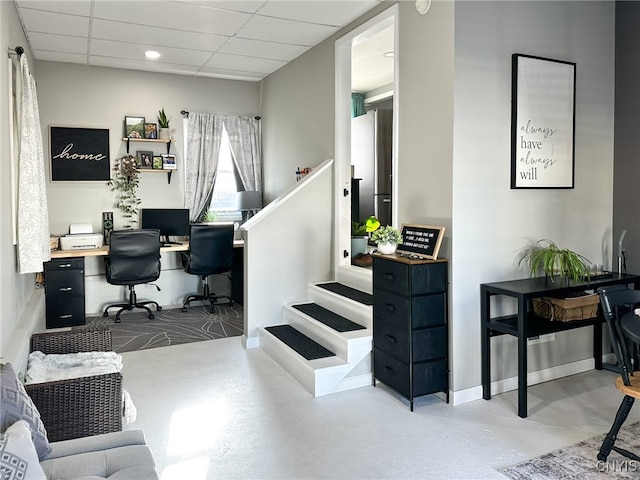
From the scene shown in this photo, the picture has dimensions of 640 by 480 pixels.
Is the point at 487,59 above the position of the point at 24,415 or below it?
above

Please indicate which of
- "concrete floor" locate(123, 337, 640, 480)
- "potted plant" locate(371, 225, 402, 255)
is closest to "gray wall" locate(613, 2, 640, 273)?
"concrete floor" locate(123, 337, 640, 480)

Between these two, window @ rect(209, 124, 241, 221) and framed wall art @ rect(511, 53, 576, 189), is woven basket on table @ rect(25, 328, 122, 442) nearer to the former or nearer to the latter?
framed wall art @ rect(511, 53, 576, 189)

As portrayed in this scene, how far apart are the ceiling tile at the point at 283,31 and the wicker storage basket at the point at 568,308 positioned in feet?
9.55

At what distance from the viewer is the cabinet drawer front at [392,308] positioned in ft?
10.3

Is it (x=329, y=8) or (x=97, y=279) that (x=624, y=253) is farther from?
(x=97, y=279)

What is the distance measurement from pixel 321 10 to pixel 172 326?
3.41 m

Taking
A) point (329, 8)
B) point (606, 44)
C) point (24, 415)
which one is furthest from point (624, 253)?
point (24, 415)

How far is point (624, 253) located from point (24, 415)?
405cm

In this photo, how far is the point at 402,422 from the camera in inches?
118

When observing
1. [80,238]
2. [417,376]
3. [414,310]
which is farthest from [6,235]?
[417,376]

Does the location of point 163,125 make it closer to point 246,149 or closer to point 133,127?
point 133,127

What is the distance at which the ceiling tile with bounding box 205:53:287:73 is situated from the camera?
5422 mm

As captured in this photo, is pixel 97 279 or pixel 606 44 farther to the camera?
pixel 97 279

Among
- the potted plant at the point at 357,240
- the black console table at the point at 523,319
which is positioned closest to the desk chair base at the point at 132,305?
the potted plant at the point at 357,240
